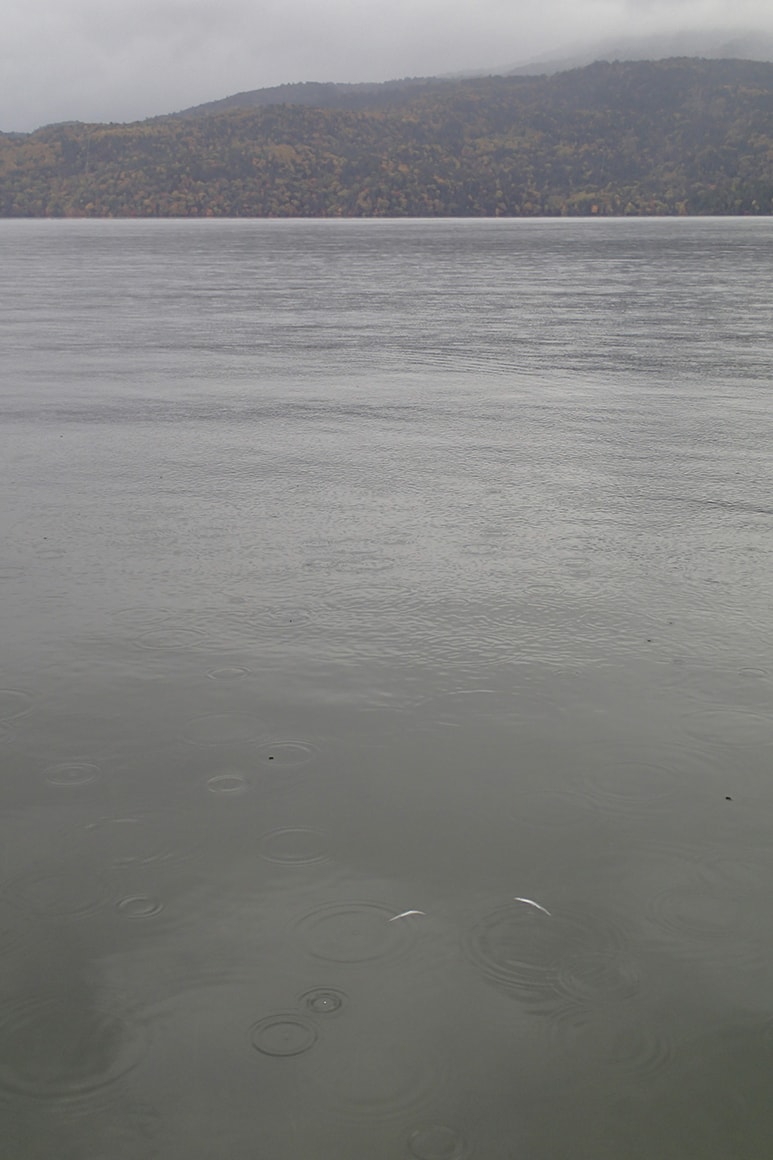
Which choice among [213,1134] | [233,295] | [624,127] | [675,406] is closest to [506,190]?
[624,127]

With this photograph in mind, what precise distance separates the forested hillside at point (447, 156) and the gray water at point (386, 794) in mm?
136305

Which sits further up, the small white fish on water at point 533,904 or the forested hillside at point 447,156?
the forested hillside at point 447,156

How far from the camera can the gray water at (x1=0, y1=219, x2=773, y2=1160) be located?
8.54ft

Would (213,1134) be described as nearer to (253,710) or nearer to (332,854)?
Result: (332,854)

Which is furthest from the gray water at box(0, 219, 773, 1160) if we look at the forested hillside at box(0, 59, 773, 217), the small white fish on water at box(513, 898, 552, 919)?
the forested hillside at box(0, 59, 773, 217)

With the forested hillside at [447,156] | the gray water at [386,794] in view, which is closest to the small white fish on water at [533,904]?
the gray water at [386,794]

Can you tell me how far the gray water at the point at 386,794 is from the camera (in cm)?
260

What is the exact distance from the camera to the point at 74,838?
3.61 m

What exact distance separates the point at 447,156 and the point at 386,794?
531ft

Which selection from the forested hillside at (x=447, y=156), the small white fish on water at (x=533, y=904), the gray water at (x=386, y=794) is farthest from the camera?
the forested hillside at (x=447, y=156)

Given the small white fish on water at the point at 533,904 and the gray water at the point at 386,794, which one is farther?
the small white fish on water at the point at 533,904

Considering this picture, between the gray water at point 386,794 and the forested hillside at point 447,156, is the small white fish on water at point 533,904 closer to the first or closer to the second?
the gray water at point 386,794

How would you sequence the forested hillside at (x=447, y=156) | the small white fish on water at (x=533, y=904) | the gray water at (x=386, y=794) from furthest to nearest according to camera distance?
the forested hillside at (x=447, y=156) → the small white fish on water at (x=533, y=904) → the gray water at (x=386, y=794)

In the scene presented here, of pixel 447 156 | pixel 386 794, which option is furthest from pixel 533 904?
pixel 447 156
